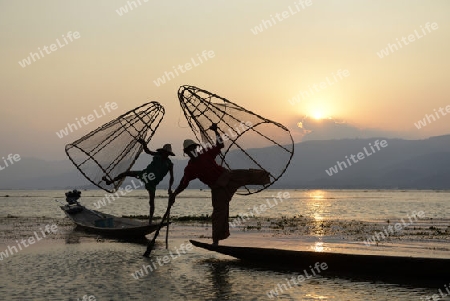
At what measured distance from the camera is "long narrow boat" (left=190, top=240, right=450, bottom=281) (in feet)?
37.0

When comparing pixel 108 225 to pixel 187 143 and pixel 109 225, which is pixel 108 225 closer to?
pixel 109 225

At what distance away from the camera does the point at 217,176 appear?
1342cm

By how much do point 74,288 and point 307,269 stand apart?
5.10 metres

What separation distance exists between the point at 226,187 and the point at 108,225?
9508 mm

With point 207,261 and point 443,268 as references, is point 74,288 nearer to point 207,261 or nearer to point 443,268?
point 207,261

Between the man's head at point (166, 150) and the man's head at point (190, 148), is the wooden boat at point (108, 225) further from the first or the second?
the man's head at point (190, 148)

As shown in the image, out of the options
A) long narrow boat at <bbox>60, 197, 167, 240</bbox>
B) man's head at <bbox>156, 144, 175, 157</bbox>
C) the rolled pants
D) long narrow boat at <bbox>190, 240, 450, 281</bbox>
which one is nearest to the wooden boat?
long narrow boat at <bbox>60, 197, 167, 240</bbox>

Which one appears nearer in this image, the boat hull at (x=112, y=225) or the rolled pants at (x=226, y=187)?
the rolled pants at (x=226, y=187)

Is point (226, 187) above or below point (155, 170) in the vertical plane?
below

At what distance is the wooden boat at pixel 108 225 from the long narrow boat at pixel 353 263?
4879 millimetres

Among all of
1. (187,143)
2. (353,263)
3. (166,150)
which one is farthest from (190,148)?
(353,263)

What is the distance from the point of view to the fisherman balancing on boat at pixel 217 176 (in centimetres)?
1325

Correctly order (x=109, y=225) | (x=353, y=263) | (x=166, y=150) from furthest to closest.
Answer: (x=109, y=225) → (x=166, y=150) → (x=353, y=263)

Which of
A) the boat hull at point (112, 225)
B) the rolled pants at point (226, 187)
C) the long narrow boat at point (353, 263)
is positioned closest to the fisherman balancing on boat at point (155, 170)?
the boat hull at point (112, 225)
